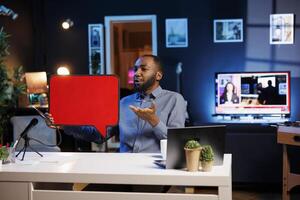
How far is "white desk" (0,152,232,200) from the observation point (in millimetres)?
1644

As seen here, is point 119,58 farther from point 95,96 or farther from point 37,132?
point 95,96

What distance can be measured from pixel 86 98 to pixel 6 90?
363 centimetres

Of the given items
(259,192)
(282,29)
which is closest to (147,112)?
(259,192)

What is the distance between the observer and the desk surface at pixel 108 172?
166 centimetres

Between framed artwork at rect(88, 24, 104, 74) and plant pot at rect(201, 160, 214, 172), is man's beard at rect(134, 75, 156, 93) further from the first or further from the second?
framed artwork at rect(88, 24, 104, 74)

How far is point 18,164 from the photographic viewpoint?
6.43 feet

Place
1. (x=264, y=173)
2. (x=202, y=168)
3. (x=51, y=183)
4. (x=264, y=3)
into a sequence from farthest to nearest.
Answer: (x=264, y=3) < (x=264, y=173) < (x=51, y=183) < (x=202, y=168)

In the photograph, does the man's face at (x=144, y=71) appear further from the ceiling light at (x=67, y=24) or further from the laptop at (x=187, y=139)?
the ceiling light at (x=67, y=24)

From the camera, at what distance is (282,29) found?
6113 millimetres

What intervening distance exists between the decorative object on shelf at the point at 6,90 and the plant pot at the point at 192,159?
385cm

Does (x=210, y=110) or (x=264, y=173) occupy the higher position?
(x=210, y=110)

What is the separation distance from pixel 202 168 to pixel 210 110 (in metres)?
4.62

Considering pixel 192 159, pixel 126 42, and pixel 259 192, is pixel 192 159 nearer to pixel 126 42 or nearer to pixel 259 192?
pixel 259 192

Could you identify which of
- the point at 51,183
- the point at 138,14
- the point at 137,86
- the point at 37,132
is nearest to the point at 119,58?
the point at 138,14
